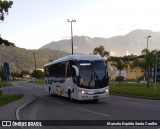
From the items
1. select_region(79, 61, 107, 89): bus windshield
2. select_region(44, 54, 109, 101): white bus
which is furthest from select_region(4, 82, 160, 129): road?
select_region(79, 61, 107, 89): bus windshield

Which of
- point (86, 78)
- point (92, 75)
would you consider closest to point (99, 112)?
point (86, 78)

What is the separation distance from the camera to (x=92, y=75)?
25.3 metres

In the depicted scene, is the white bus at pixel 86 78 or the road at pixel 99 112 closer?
the road at pixel 99 112

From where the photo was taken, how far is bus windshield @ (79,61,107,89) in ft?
82.1

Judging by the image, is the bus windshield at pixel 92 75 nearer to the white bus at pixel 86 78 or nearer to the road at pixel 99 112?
the white bus at pixel 86 78

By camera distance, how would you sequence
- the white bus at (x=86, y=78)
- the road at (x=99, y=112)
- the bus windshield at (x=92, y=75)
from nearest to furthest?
the road at (x=99, y=112)
the white bus at (x=86, y=78)
the bus windshield at (x=92, y=75)

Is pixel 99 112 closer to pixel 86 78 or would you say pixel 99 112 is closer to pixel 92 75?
pixel 86 78

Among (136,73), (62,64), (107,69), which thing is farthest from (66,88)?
(136,73)

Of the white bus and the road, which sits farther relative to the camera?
the white bus

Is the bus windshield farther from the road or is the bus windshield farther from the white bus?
the road

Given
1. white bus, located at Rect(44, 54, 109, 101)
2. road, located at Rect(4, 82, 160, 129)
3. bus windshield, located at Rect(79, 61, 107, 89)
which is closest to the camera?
road, located at Rect(4, 82, 160, 129)

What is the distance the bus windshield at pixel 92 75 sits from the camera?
2502cm

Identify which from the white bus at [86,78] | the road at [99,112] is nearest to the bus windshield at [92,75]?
the white bus at [86,78]

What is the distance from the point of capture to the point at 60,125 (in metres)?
14.3
